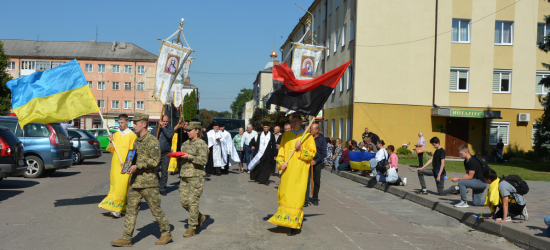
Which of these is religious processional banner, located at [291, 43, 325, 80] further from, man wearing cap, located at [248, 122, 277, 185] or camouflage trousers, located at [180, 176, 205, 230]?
camouflage trousers, located at [180, 176, 205, 230]

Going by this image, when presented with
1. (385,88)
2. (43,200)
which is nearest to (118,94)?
(385,88)

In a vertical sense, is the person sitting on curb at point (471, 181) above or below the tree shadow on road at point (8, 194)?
above

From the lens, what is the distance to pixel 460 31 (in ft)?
94.9

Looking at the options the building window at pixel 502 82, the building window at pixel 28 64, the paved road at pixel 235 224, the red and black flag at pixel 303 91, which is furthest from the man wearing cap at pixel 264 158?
the building window at pixel 28 64

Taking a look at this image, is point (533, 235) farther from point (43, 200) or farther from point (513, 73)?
point (513, 73)

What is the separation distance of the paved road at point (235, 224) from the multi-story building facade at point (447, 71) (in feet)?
56.8

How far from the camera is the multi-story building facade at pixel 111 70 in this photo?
7238 cm

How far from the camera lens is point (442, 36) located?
28406 millimetres

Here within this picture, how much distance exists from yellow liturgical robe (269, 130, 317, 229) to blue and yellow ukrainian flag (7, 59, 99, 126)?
3.50m

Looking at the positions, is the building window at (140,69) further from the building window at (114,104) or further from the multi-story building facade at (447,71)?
the multi-story building facade at (447,71)

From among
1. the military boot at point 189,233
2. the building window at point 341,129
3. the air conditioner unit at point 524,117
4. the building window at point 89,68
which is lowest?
the military boot at point 189,233

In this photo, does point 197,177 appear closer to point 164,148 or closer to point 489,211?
point 164,148

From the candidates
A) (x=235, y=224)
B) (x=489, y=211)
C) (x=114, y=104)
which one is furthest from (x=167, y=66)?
(x=114, y=104)

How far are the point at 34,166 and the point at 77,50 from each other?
217 feet
